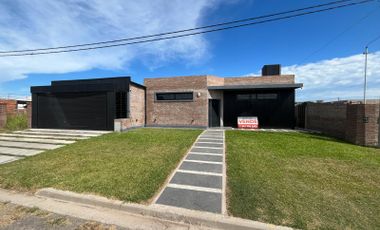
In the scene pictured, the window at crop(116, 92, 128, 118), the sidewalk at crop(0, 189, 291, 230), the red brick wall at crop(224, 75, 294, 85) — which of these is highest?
the red brick wall at crop(224, 75, 294, 85)

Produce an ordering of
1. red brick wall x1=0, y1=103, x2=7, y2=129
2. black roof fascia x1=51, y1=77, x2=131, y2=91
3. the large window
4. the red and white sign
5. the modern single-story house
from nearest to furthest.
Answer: black roof fascia x1=51, y1=77, x2=131, y2=91
the modern single-story house
red brick wall x1=0, y1=103, x2=7, y2=129
the red and white sign
the large window

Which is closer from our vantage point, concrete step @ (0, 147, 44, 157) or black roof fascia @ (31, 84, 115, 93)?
concrete step @ (0, 147, 44, 157)

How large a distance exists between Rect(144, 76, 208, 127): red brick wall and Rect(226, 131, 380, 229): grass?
25.4ft

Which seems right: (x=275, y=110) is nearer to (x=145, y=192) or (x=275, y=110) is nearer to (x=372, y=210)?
(x=372, y=210)

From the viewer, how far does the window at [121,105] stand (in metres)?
12.1

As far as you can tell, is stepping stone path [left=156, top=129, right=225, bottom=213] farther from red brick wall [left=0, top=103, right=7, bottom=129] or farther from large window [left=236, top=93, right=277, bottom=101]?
red brick wall [left=0, top=103, right=7, bottom=129]

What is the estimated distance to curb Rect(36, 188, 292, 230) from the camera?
9.34ft

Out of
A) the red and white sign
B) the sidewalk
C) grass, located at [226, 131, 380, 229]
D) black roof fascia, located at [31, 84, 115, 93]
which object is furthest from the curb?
the red and white sign

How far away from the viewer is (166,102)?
1488 cm

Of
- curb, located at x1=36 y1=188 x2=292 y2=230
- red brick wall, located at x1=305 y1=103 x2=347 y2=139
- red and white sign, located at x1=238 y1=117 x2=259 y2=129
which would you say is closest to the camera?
curb, located at x1=36 y1=188 x2=292 y2=230

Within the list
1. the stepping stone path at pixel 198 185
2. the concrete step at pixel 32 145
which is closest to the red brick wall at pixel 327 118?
the stepping stone path at pixel 198 185

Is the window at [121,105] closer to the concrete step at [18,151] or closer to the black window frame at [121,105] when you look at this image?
the black window frame at [121,105]

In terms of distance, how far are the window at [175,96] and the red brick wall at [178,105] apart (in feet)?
0.96

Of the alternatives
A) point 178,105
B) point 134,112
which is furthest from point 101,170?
point 178,105
